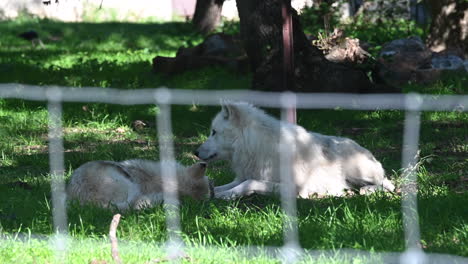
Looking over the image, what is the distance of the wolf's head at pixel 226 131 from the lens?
704 centimetres

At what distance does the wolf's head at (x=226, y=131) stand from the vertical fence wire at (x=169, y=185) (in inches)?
15.5

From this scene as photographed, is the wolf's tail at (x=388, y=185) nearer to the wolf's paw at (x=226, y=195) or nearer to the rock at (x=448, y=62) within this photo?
the wolf's paw at (x=226, y=195)

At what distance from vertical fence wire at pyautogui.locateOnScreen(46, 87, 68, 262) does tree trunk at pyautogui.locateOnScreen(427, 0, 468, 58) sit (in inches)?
247

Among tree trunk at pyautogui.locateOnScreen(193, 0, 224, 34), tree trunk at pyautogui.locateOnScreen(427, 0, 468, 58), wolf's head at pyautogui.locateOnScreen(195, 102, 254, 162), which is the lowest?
wolf's head at pyautogui.locateOnScreen(195, 102, 254, 162)

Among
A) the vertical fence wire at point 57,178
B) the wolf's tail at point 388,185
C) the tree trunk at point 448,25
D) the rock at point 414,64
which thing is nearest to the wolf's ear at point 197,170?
the vertical fence wire at point 57,178

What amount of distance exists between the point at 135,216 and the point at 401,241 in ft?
5.92

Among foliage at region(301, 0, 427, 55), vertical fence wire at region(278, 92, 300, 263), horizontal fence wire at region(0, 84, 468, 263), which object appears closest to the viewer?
horizontal fence wire at region(0, 84, 468, 263)

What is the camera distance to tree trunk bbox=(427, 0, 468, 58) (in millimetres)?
13031

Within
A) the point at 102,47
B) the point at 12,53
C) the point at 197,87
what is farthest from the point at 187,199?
the point at 102,47

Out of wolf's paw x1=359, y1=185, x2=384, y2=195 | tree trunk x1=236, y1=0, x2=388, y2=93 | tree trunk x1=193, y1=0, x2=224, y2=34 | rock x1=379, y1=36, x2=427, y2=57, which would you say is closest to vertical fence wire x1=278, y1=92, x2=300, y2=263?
wolf's paw x1=359, y1=185, x2=384, y2=195

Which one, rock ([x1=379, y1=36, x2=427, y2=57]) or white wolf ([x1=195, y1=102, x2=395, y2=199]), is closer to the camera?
white wolf ([x1=195, y1=102, x2=395, y2=199])

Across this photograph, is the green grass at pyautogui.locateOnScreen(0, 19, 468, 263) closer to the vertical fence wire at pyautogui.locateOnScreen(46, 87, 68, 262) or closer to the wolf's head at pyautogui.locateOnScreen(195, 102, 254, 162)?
the vertical fence wire at pyautogui.locateOnScreen(46, 87, 68, 262)

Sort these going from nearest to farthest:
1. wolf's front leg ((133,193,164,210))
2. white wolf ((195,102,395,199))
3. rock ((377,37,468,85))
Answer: wolf's front leg ((133,193,164,210)) < white wolf ((195,102,395,199)) < rock ((377,37,468,85))

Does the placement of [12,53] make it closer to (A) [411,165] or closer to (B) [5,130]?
(B) [5,130]
